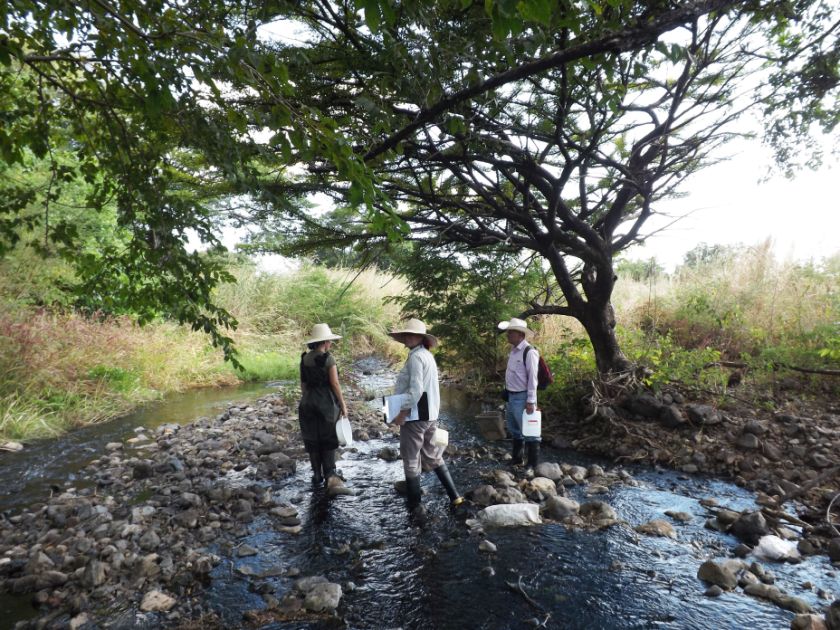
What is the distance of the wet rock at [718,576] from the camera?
3410 millimetres

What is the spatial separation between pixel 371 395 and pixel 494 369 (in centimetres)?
290

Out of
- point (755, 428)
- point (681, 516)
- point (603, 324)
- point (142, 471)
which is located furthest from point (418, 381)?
point (755, 428)

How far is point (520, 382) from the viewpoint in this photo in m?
6.12

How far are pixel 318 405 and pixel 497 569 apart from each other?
266 centimetres

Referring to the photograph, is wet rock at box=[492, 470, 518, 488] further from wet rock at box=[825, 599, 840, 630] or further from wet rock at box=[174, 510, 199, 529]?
wet rock at box=[174, 510, 199, 529]

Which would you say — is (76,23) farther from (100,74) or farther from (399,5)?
(399,5)

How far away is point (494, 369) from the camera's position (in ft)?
33.5

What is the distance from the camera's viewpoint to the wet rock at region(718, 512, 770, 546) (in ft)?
13.3

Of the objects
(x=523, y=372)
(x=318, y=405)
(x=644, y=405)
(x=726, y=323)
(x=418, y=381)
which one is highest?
(x=726, y=323)

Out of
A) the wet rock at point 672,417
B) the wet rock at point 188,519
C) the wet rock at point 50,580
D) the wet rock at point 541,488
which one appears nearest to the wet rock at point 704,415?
the wet rock at point 672,417

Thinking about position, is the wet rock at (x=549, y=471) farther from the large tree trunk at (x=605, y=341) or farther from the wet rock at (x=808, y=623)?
the wet rock at (x=808, y=623)

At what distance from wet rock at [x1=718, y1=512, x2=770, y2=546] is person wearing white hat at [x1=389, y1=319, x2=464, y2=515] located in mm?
2619

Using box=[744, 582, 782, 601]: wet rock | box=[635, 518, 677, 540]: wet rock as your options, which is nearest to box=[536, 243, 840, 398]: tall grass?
box=[635, 518, 677, 540]: wet rock

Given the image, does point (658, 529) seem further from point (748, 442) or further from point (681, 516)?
point (748, 442)
